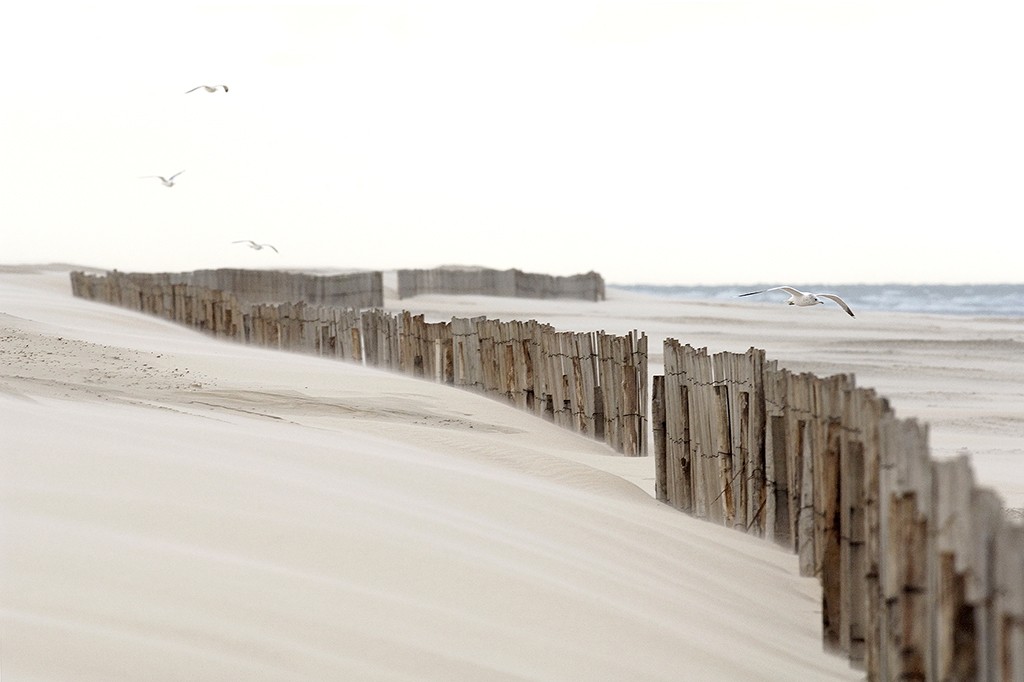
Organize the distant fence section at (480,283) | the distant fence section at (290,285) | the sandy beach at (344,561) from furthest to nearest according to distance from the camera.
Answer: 1. the distant fence section at (480,283)
2. the distant fence section at (290,285)
3. the sandy beach at (344,561)

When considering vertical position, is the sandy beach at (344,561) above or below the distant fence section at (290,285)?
below

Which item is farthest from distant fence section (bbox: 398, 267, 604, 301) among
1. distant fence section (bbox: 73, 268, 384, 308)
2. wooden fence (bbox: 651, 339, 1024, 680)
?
wooden fence (bbox: 651, 339, 1024, 680)

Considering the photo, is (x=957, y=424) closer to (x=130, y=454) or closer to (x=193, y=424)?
(x=193, y=424)

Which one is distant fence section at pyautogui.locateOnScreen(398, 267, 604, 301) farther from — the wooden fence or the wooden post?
the wooden fence

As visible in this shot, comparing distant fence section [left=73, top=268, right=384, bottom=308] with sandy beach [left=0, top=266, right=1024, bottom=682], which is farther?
distant fence section [left=73, top=268, right=384, bottom=308]

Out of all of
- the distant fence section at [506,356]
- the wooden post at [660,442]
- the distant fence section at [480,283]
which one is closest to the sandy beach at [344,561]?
the wooden post at [660,442]

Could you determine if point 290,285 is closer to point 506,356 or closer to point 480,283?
point 480,283

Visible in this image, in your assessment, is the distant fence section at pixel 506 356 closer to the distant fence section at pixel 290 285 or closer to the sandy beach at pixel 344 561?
the sandy beach at pixel 344 561

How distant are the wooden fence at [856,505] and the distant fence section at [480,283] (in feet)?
84.9

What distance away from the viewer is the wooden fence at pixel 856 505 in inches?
80.3

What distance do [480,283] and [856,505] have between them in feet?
95.8

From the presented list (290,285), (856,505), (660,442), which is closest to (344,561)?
(856,505)

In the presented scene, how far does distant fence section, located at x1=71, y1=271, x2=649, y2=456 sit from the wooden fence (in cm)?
145

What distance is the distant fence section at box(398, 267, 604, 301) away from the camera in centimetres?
3212
